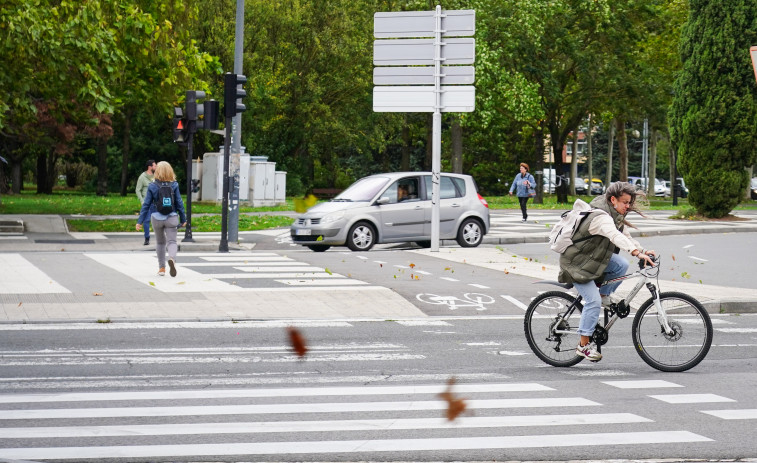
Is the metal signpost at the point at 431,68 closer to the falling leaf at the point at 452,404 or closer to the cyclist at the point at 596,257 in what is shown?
the cyclist at the point at 596,257

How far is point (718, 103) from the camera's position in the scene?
34156mm

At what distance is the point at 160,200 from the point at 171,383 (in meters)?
7.98

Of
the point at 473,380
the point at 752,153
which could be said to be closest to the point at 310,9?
the point at 752,153

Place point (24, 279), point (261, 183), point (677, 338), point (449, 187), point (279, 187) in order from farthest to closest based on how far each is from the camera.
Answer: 1. point (279, 187)
2. point (261, 183)
3. point (449, 187)
4. point (24, 279)
5. point (677, 338)

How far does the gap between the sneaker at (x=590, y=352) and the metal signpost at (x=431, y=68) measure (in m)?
11.6

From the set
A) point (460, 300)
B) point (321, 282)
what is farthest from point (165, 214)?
point (460, 300)

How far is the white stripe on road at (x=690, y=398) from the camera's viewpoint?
26.3ft

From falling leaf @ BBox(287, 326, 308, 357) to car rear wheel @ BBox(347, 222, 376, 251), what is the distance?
32.7ft

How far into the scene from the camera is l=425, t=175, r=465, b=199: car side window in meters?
22.9

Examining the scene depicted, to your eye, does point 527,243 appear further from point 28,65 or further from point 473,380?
point 473,380

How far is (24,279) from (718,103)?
2439 centimetres

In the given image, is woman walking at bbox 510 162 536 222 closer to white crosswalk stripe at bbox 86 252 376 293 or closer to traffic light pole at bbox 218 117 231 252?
traffic light pole at bbox 218 117 231 252

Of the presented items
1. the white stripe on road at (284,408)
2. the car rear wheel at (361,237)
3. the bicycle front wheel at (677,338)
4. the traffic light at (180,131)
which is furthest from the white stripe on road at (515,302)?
the traffic light at (180,131)

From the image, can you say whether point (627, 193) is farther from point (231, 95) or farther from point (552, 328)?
point (231, 95)
